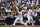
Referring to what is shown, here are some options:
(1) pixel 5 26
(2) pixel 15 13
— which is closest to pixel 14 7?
(2) pixel 15 13

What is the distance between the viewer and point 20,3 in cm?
185

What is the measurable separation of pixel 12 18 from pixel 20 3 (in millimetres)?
422

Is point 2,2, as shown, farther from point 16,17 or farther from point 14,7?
point 16,17

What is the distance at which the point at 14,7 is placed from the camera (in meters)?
1.85

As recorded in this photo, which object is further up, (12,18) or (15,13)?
(15,13)

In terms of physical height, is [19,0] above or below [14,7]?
above

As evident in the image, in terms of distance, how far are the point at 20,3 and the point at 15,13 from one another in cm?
28

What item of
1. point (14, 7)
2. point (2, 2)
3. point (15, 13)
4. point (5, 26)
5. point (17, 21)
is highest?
point (2, 2)

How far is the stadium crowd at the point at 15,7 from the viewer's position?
183 cm

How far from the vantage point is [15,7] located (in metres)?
1.84

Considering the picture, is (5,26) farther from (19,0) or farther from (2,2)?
(19,0)

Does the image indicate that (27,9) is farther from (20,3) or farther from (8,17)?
(8,17)

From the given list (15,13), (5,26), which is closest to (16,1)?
(15,13)

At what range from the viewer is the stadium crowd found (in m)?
1.83
